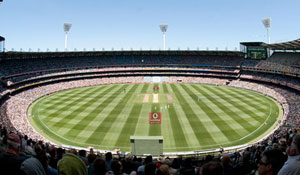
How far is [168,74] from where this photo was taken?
8369 centimetres

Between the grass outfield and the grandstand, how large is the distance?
12.2ft

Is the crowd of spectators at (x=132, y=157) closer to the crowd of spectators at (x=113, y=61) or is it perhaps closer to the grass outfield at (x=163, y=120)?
the grass outfield at (x=163, y=120)

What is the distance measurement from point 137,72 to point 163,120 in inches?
2084

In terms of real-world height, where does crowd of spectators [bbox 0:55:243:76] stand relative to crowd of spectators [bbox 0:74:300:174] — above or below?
above

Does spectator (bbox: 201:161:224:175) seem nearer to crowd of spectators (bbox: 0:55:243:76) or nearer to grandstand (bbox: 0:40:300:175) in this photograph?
grandstand (bbox: 0:40:300:175)

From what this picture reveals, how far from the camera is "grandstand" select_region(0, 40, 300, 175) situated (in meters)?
50.0


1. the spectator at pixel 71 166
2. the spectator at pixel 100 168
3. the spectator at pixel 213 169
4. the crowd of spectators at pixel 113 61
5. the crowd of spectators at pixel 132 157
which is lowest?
the crowd of spectators at pixel 132 157

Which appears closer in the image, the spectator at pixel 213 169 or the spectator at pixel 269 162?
the spectator at pixel 213 169

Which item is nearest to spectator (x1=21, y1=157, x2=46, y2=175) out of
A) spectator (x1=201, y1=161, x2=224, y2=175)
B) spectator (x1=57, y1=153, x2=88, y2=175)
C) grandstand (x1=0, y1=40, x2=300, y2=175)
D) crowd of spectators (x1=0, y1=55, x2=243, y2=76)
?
spectator (x1=57, y1=153, x2=88, y2=175)

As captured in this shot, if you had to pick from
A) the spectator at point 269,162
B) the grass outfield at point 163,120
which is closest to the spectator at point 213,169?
the spectator at point 269,162

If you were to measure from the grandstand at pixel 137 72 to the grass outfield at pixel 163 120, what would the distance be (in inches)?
146

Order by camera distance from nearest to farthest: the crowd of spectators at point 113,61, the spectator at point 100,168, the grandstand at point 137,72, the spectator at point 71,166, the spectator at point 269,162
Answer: the spectator at point 71,166
the spectator at point 269,162
the spectator at point 100,168
the grandstand at point 137,72
the crowd of spectators at point 113,61

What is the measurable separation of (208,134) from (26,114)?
33.8 m

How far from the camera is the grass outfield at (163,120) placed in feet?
88.2
